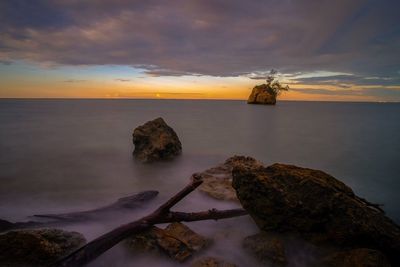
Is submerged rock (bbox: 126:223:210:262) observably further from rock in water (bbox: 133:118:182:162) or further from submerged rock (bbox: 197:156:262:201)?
rock in water (bbox: 133:118:182:162)

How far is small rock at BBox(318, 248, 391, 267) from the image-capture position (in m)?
3.11

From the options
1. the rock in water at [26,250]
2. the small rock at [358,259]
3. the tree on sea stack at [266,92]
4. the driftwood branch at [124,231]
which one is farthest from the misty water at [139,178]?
the tree on sea stack at [266,92]

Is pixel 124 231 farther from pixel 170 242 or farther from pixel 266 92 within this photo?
pixel 266 92

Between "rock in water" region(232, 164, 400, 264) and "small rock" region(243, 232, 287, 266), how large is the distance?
19 centimetres

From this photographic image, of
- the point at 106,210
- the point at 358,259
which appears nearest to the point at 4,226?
the point at 106,210

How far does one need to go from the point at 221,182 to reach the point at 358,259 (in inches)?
157

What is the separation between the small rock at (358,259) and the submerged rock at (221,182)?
254cm

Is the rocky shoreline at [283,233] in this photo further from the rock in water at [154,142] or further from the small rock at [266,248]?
the rock in water at [154,142]

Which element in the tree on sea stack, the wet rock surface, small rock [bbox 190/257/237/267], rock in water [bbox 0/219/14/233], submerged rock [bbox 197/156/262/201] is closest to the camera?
small rock [bbox 190/257/237/267]

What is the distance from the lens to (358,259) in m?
3.21

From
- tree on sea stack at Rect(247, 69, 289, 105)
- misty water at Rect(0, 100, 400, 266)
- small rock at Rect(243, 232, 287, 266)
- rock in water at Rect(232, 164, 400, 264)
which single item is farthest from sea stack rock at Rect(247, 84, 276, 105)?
small rock at Rect(243, 232, 287, 266)

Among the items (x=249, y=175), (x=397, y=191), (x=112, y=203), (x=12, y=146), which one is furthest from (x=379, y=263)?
(x=12, y=146)

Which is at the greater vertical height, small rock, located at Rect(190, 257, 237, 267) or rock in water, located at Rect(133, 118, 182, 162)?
rock in water, located at Rect(133, 118, 182, 162)

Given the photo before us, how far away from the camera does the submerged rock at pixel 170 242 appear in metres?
3.81
